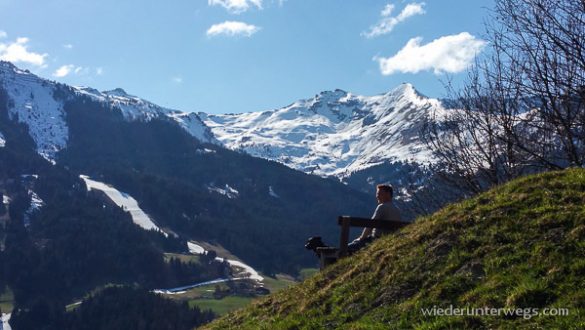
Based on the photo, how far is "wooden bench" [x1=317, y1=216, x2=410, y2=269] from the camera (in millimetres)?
18844

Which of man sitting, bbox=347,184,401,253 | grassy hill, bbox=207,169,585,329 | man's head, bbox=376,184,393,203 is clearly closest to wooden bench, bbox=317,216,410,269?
man sitting, bbox=347,184,401,253

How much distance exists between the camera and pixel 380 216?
776 inches

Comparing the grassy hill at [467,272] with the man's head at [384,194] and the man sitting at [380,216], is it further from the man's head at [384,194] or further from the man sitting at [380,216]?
the man's head at [384,194]

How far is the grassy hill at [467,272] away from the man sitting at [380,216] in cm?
144

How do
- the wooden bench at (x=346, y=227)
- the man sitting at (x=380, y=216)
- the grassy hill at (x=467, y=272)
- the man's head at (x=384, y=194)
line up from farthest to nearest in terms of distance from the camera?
the man's head at (x=384, y=194)
the man sitting at (x=380, y=216)
the wooden bench at (x=346, y=227)
the grassy hill at (x=467, y=272)

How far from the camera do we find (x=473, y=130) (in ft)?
103

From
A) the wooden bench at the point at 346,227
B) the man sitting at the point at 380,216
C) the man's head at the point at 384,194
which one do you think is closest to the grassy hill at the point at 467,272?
the wooden bench at the point at 346,227

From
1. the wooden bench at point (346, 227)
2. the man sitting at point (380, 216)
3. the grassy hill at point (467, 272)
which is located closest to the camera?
the grassy hill at point (467, 272)

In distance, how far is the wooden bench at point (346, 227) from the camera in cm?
1884

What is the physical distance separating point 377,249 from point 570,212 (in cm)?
520

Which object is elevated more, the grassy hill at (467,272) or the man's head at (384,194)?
the man's head at (384,194)

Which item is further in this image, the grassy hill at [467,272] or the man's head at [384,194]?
the man's head at [384,194]

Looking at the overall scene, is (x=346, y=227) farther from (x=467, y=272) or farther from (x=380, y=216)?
(x=467, y=272)

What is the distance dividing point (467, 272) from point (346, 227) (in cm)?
645
